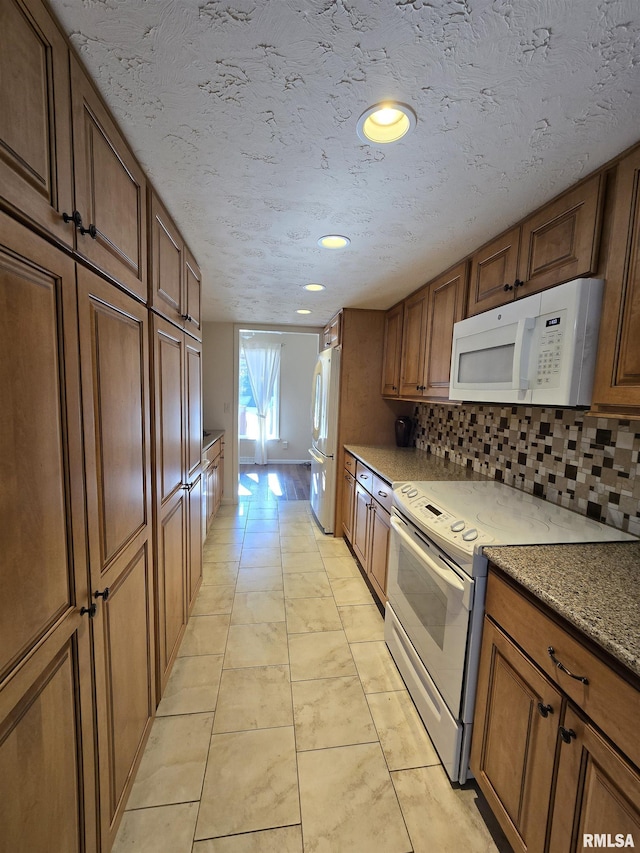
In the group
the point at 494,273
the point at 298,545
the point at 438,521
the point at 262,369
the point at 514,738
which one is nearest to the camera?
the point at 514,738

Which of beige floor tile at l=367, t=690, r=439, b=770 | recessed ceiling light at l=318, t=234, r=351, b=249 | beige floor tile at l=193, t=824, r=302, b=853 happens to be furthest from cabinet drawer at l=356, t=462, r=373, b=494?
beige floor tile at l=193, t=824, r=302, b=853

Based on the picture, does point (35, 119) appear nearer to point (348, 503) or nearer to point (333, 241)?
point (333, 241)

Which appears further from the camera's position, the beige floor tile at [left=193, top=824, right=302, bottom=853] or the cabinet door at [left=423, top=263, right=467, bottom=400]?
the cabinet door at [left=423, top=263, right=467, bottom=400]

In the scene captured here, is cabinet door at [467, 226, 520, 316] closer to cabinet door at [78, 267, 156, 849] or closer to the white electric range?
the white electric range

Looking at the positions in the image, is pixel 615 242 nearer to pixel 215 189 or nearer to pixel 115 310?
pixel 215 189

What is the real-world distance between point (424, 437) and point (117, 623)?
2594mm

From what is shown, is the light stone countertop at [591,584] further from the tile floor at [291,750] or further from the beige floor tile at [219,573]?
the beige floor tile at [219,573]

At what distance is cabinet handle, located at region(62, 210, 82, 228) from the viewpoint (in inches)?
30.1

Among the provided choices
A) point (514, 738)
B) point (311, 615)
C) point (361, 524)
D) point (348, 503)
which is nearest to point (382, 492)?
point (361, 524)

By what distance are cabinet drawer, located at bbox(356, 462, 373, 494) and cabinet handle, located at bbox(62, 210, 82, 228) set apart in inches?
81.3

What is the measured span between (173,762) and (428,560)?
1257mm

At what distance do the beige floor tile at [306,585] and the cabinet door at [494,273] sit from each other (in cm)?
207

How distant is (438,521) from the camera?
4.73 ft

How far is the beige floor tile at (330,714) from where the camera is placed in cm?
147
